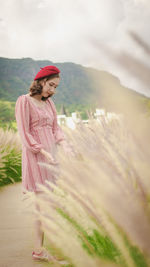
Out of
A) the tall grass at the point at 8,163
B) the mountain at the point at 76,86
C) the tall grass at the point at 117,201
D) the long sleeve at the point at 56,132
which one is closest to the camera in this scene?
the tall grass at the point at 117,201

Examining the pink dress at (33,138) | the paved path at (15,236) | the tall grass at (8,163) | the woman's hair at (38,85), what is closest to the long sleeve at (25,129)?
the pink dress at (33,138)

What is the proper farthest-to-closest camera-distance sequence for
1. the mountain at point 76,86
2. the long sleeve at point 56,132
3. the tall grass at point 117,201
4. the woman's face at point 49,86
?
the long sleeve at point 56,132 → the woman's face at point 49,86 → the mountain at point 76,86 → the tall grass at point 117,201

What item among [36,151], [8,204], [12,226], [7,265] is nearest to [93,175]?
[36,151]

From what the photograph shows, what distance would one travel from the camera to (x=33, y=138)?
2434 mm

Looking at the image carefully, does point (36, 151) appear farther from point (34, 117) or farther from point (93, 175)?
point (93, 175)

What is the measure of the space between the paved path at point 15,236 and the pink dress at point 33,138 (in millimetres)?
274

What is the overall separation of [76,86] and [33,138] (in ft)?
3.22

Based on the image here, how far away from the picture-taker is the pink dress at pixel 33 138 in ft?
7.73

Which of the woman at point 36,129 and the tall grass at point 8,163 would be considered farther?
the tall grass at point 8,163

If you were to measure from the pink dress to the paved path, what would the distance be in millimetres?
274

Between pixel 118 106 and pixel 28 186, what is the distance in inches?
74.2

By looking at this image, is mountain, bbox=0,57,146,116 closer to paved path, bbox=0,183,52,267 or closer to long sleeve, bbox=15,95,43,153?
long sleeve, bbox=15,95,43,153

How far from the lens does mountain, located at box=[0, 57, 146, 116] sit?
61 cm

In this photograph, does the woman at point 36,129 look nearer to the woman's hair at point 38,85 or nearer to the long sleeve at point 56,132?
the woman's hair at point 38,85
